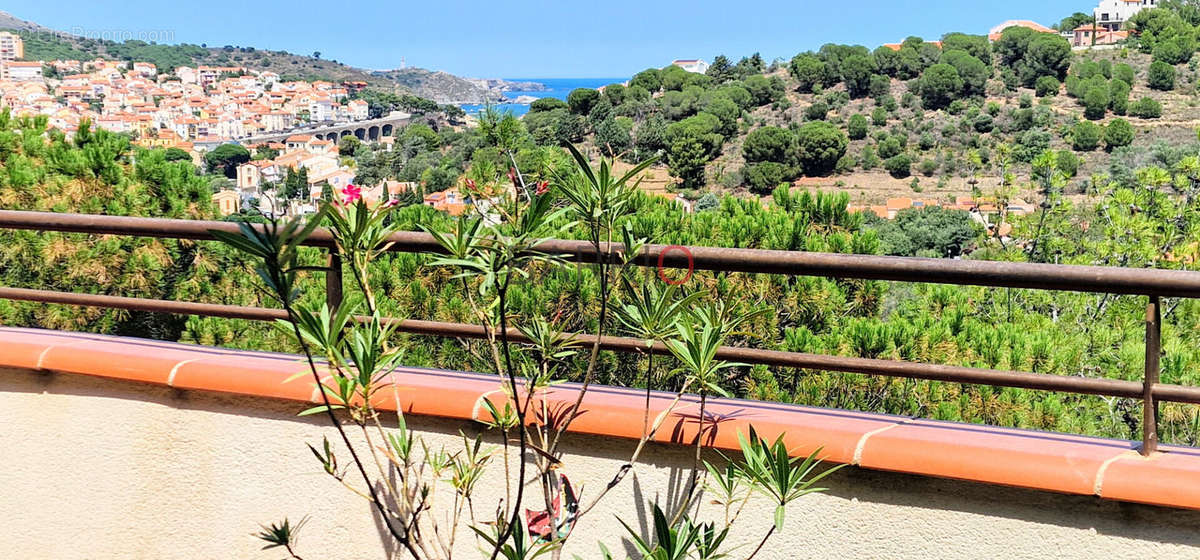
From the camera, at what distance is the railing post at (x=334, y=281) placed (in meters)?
2.13

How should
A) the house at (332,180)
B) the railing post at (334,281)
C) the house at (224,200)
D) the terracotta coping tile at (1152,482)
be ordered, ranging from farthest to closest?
the house at (224,200) < the railing post at (334,281) < the house at (332,180) < the terracotta coping tile at (1152,482)

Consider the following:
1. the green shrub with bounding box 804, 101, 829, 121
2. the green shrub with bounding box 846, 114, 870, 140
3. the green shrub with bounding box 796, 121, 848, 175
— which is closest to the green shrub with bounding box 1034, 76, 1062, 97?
the green shrub with bounding box 846, 114, 870, 140

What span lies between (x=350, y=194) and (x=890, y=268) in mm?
1053

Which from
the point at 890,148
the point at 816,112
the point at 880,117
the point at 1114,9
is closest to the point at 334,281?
the point at 890,148

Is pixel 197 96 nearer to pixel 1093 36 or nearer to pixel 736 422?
pixel 1093 36

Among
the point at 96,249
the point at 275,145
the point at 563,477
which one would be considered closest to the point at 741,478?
the point at 563,477

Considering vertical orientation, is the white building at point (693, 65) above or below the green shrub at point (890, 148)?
above

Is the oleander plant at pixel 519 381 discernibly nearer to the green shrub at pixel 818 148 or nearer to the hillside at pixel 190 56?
the green shrub at pixel 818 148

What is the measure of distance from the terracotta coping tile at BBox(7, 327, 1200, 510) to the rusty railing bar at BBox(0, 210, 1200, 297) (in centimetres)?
31

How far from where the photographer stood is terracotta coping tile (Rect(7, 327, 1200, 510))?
172cm

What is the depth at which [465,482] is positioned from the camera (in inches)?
73.2

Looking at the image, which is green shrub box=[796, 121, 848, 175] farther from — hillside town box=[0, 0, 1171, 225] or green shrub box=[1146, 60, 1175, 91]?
green shrub box=[1146, 60, 1175, 91]

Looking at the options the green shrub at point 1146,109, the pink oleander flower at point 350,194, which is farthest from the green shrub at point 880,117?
the pink oleander flower at point 350,194

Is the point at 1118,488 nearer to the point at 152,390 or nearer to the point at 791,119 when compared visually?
the point at 152,390
